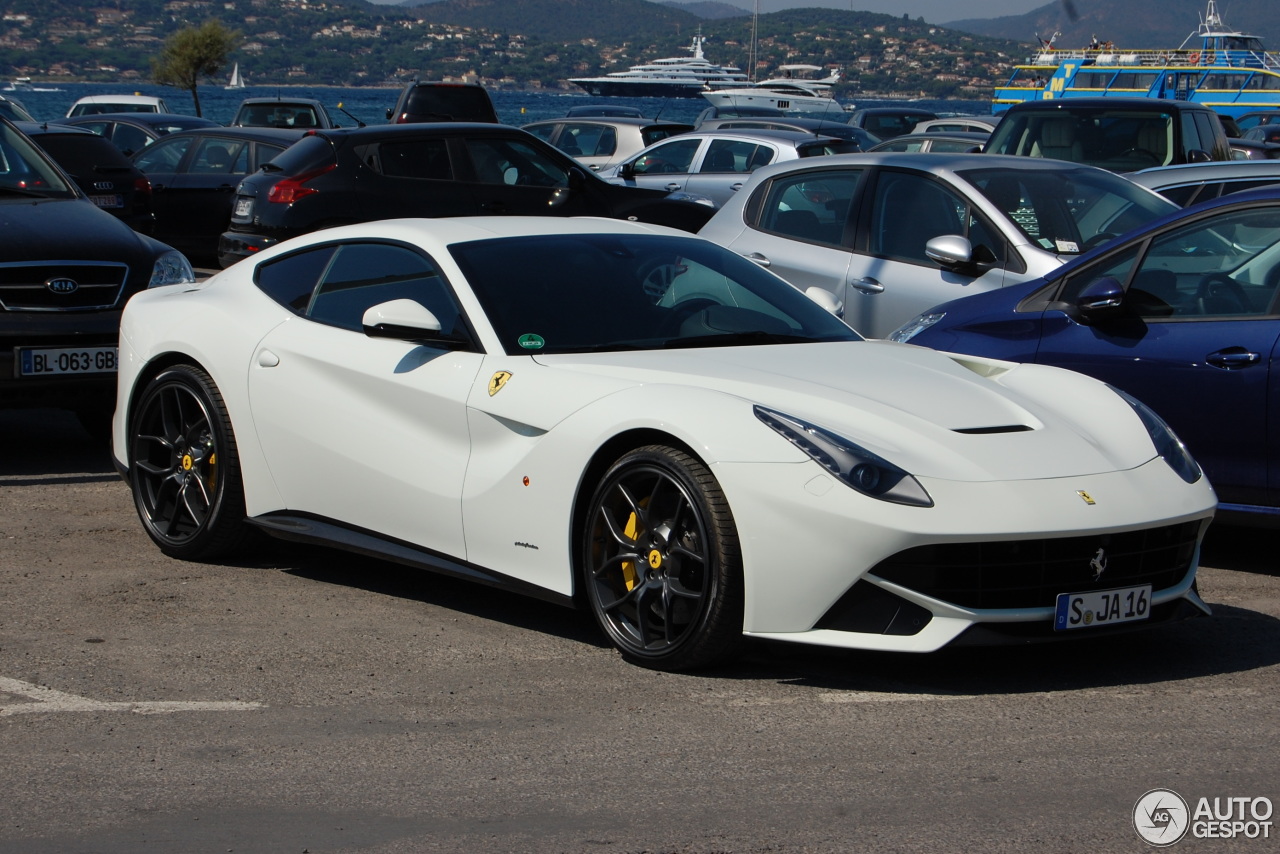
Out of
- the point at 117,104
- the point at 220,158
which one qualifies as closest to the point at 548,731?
the point at 220,158

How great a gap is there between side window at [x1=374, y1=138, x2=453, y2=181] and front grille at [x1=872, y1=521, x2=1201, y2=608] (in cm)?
981

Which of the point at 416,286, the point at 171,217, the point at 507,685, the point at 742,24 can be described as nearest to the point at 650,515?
the point at 507,685

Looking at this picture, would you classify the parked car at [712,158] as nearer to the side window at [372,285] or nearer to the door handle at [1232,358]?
the side window at [372,285]

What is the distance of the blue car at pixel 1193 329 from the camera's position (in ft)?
19.5

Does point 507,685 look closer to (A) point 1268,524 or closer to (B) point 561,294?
(B) point 561,294

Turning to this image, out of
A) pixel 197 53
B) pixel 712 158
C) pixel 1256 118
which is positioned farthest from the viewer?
pixel 197 53

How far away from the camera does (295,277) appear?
6.21 metres

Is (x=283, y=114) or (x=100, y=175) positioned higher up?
(x=100, y=175)

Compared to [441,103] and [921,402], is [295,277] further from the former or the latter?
[441,103]

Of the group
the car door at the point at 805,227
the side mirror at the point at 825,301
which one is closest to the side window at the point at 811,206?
the car door at the point at 805,227

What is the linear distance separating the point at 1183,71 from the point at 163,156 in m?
42.3

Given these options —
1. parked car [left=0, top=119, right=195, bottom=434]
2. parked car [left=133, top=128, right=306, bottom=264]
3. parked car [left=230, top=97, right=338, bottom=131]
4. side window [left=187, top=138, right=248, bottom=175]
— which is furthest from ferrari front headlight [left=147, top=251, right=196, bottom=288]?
parked car [left=230, top=97, right=338, bottom=131]

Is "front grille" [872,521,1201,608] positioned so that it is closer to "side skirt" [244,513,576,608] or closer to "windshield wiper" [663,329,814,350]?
"side skirt" [244,513,576,608]

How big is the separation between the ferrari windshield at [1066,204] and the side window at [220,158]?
35.4 feet
